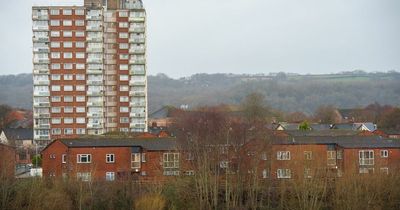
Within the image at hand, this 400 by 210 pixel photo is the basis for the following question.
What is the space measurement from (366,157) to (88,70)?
49107mm

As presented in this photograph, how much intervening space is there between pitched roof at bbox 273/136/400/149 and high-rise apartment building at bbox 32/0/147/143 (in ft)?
138

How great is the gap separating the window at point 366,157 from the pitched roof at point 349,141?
490mm

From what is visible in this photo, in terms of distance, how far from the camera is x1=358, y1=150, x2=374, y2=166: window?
50438mm

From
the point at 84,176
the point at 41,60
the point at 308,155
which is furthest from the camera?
the point at 41,60

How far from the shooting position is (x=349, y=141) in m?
52.1

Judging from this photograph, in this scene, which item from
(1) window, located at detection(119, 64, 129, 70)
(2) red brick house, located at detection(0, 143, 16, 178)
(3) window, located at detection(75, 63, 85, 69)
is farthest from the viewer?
(1) window, located at detection(119, 64, 129, 70)

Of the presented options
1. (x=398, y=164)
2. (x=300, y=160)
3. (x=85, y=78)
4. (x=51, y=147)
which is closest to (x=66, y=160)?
(x=51, y=147)

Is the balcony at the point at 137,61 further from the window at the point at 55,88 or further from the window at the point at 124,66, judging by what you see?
the window at the point at 55,88

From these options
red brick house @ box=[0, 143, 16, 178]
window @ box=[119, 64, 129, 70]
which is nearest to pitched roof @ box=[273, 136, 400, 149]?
red brick house @ box=[0, 143, 16, 178]

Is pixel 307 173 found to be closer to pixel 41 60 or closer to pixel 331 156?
pixel 331 156

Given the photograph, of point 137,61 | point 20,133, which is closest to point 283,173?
point 137,61

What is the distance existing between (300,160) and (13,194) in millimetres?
18927

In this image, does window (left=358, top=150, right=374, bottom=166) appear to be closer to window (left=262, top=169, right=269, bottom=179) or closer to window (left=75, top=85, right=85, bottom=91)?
window (left=262, top=169, right=269, bottom=179)

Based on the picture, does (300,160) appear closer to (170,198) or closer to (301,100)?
(170,198)
